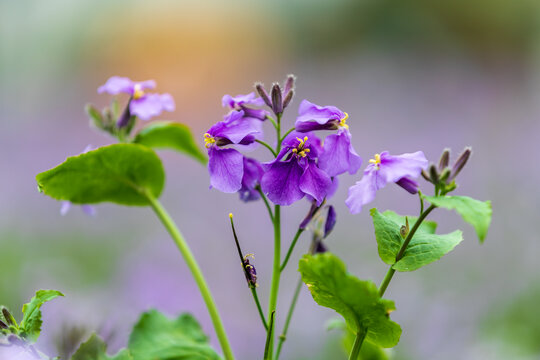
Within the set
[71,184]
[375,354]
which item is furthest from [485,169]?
[71,184]

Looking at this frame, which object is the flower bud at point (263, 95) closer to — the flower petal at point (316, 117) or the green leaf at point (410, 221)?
the flower petal at point (316, 117)

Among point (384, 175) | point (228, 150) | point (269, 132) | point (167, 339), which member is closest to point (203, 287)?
point (167, 339)

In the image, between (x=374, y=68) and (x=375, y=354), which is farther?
(x=374, y=68)

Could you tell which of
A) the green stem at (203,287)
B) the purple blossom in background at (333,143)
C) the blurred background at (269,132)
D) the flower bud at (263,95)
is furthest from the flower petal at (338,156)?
the blurred background at (269,132)

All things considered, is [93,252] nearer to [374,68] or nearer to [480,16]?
[374,68]

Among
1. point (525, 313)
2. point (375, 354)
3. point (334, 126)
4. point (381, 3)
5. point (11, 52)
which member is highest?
point (381, 3)
